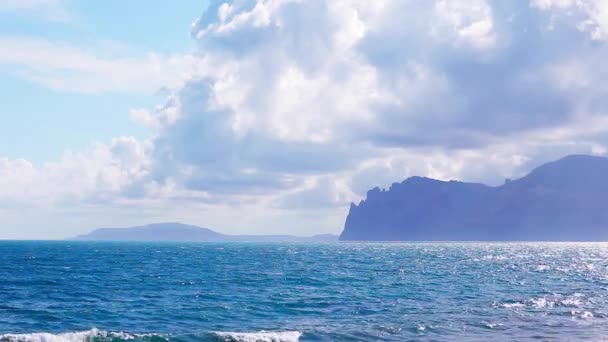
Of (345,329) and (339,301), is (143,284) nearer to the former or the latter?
(339,301)

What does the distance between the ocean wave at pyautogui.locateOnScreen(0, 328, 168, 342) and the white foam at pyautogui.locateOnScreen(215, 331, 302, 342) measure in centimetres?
473

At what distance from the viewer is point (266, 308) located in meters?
60.5

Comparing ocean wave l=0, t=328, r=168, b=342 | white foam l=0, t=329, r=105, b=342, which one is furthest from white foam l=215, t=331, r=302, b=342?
white foam l=0, t=329, r=105, b=342

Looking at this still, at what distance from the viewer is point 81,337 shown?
46188mm

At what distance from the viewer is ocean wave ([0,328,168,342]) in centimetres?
4516

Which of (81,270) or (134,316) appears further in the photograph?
(81,270)

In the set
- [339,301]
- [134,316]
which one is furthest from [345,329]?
[134,316]

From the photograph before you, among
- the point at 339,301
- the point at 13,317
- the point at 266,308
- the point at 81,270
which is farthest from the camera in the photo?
the point at 81,270

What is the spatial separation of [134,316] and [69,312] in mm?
6980

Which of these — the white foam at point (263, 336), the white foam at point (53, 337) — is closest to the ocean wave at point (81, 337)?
the white foam at point (53, 337)

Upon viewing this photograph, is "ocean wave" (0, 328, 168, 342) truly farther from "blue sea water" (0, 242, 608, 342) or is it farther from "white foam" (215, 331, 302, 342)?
"white foam" (215, 331, 302, 342)

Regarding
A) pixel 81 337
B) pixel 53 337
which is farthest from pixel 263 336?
pixel 53 337

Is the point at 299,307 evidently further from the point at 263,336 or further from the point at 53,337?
the point at 53,337

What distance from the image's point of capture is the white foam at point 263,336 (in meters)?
45.3
